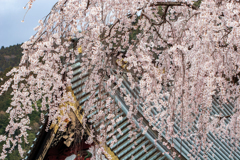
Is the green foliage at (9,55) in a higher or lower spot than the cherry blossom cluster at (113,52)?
higher

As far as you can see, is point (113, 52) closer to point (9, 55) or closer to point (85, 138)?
point (85, 138)

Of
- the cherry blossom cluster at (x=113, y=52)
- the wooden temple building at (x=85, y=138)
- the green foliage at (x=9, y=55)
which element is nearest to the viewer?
the cherry blossom cluster at (x=113, y=52)

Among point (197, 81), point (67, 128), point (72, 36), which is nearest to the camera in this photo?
point (197, 81)

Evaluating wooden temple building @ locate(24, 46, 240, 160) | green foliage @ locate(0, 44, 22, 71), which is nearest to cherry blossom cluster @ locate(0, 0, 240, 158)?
wooden temple building @ locate(24, 46, 240, 160)

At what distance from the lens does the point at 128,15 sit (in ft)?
11.2

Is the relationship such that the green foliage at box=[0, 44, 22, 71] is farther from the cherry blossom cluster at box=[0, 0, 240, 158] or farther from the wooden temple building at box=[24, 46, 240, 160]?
the cherry blossom cluster at box=[0, 0, 240, 158]

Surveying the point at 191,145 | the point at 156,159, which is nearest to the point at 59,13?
the point at 156,159

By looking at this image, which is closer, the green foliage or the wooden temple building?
the wooden temple building

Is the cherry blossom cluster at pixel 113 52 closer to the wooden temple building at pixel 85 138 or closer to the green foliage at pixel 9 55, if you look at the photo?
the wooden temple building at pixel 85 138

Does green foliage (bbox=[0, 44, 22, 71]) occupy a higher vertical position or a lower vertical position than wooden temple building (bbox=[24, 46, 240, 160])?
higher

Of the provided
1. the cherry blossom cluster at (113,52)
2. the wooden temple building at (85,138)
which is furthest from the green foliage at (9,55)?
the cherry blossom cluster at (113,52)

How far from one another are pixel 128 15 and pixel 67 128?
213 cm

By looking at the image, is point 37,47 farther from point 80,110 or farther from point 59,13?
point 80,110

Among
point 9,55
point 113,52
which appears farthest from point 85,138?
point 9,55
